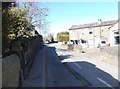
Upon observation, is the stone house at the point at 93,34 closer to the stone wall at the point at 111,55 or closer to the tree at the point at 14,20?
the tree at the point at 14,20

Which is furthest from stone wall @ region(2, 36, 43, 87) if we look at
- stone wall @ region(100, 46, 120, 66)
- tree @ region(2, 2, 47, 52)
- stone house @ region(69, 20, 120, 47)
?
stone house @ region(69, 20, 120, 47)

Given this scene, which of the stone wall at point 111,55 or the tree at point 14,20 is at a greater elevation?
the tree at point 14,20

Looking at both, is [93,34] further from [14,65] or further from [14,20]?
[14,65]

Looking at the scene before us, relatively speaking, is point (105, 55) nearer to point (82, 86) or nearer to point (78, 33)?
point (82, 86)

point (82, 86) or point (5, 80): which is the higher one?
point (5, 80)

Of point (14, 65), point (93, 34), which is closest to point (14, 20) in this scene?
point (14, 65)

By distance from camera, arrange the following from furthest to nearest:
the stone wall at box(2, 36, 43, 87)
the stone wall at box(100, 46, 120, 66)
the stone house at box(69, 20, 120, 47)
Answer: the stone house at box(69, 20, 120, 47)
the stone wall at box(100, 46, 120, 66)
the stone wall at box(2, 36, 43, 87)

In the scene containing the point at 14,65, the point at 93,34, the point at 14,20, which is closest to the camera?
the point at 14,65

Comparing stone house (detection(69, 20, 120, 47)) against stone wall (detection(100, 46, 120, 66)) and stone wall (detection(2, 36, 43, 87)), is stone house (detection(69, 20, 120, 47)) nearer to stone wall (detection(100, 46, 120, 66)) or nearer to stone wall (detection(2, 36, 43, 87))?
stone wall (detection(100, 46, 120, 66))

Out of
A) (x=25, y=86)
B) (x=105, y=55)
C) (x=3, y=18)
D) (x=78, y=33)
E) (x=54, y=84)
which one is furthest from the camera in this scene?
(x=78, y=33)

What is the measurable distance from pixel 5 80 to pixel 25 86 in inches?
212

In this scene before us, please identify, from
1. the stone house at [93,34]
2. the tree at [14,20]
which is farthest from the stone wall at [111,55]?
the stone house at [93,34]

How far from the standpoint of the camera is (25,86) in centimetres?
1506

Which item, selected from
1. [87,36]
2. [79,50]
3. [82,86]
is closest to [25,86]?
[82,86]
